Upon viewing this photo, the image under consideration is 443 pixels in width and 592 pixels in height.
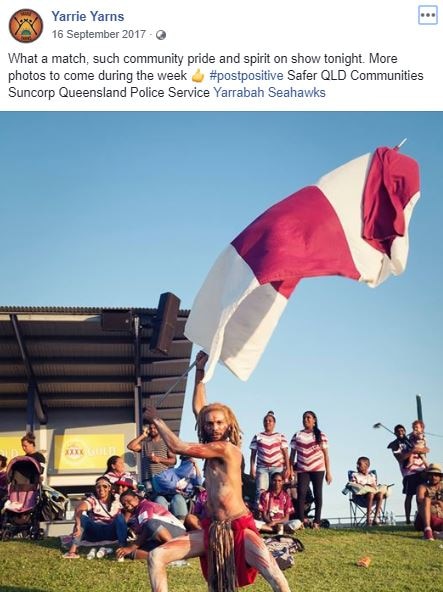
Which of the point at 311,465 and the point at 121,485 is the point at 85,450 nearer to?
the point at 311,465

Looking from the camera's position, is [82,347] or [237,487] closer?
[237,487]

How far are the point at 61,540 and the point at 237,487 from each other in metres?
6.40

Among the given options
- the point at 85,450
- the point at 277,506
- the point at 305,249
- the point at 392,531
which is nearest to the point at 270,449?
the point at 277,506

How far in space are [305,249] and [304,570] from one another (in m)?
4.34

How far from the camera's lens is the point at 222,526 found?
7.43 metres

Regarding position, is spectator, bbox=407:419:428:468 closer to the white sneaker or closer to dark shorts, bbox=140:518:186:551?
dark shorts, bbox=140:518:186:551

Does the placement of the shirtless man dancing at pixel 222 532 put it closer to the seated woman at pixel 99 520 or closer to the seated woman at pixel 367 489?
the seated woman at pixel 99 520

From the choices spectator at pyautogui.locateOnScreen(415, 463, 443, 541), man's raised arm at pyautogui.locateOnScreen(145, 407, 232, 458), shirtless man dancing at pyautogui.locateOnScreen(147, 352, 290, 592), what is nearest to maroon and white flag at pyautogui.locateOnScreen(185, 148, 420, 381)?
shirtless man dancing at pyautogui.locateOnScreen(147, 352, 290, 592)

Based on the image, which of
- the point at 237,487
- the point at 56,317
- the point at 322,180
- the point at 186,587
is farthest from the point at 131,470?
the point at 237,487

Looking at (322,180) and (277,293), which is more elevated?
(322,180)

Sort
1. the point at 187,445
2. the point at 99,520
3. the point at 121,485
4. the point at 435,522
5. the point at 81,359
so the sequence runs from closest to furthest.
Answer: the point at 187,445
the point at 99,520
the point at 121,485
the point at 435,522
the point at 81,359

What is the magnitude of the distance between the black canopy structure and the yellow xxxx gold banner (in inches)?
35.1

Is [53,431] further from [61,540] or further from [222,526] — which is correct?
[222,526]
